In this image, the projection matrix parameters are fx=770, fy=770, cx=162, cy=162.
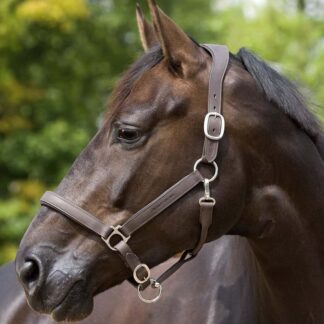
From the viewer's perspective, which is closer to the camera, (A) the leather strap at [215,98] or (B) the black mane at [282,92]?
(A) the leather strap at [215,98]

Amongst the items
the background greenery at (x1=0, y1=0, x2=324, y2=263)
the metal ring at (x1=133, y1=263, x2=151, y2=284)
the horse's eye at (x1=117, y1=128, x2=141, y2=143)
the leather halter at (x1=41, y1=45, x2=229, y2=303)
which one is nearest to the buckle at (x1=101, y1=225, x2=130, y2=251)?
the leather halter at (x1=41, y1=45, x2=229, y2=303)

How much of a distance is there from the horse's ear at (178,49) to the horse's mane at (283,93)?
0.26 meters

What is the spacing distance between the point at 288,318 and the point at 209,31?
16084 millimetres

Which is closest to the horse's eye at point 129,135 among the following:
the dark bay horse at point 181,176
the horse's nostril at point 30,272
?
the dark bay horse at point 181,176

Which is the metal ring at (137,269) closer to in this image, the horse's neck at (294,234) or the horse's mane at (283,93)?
the horse's neck at (294,234)

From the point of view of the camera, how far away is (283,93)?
3477 mm

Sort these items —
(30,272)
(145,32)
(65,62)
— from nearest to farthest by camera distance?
(30,272) < (145,32) < (65,62)

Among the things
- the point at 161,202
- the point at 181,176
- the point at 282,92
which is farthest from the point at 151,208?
the point at 282,92

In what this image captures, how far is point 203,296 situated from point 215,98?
1.09m

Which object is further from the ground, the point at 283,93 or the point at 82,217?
the point at 283,93

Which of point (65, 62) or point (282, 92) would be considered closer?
point (282, 92)

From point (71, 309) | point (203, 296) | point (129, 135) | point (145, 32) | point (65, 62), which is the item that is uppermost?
point (145, 32)

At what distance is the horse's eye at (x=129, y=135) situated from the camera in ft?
10.8

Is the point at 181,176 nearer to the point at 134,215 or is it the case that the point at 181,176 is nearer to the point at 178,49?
the point at 134,215
